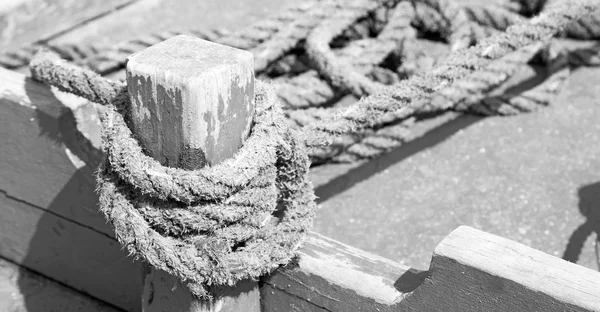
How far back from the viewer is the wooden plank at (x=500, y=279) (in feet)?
3.23

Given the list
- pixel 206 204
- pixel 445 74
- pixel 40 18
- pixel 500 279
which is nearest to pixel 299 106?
pixel 445 74

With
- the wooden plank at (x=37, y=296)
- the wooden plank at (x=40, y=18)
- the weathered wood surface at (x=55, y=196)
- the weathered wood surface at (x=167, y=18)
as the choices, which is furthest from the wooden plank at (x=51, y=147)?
the weathered wood surface at (x=167, y=18)

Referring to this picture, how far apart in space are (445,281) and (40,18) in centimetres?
221

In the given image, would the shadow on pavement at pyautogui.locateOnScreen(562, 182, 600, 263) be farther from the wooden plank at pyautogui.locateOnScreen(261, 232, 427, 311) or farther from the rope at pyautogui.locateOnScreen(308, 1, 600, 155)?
the wooden plank at pyautogui.locateOnScreen(261, 232, 427, 311)

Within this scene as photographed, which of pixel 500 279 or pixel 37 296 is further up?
pixel 500 279

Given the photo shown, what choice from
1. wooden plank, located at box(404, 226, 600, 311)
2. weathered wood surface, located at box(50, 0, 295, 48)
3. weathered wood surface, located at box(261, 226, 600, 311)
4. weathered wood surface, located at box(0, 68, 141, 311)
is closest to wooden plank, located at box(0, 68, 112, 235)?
weathered wood surface, located at box(0, 68, 141, 311)

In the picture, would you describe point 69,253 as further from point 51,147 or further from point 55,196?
point 51,147

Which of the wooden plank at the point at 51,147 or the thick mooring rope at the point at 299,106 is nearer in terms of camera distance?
the thick mooring rope at the point at 299,106

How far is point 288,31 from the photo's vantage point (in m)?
2.21

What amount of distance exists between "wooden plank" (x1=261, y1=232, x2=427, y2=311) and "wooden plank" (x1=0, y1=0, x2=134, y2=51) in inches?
68.8

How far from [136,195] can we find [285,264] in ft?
0.91

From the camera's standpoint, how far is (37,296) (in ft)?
5.89

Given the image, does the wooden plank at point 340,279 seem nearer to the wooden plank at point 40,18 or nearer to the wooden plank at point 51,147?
the wooden plank at point 51,147

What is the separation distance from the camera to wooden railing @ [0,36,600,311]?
102 centimetres
